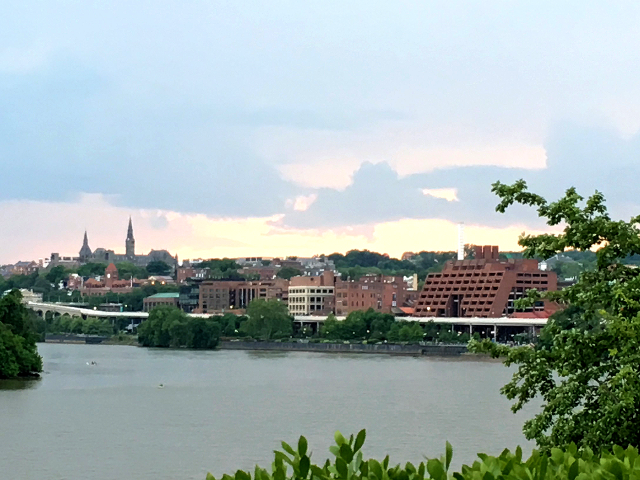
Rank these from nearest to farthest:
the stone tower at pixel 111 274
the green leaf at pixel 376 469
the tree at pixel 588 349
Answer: the green leaf at pixel 376 469
the tree at pixel 588 349
the stone tower at pixel 111 274

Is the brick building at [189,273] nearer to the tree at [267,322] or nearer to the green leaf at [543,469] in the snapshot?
Answer: the tree at [267,322]

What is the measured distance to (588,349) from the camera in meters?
12.4

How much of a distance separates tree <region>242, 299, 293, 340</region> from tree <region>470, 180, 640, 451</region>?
308 ft

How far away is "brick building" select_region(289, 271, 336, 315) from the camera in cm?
13500

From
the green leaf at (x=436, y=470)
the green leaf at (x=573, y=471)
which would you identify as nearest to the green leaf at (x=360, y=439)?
the green leaf at (x=436, y=470)

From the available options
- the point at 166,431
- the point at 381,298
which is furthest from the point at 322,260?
the point at 166,431

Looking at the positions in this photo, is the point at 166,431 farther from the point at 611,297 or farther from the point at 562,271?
the point at 562,271

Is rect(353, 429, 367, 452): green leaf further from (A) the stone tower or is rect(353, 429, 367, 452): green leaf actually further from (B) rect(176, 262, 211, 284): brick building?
(A) the stone tower

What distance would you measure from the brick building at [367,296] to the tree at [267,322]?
69.0 ft

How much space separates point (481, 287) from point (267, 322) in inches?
921

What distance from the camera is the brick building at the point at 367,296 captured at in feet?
427

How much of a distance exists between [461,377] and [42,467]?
121 feet

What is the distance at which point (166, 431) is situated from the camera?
31125 mm

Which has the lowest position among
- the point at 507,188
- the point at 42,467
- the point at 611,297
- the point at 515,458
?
the point at 42,467
